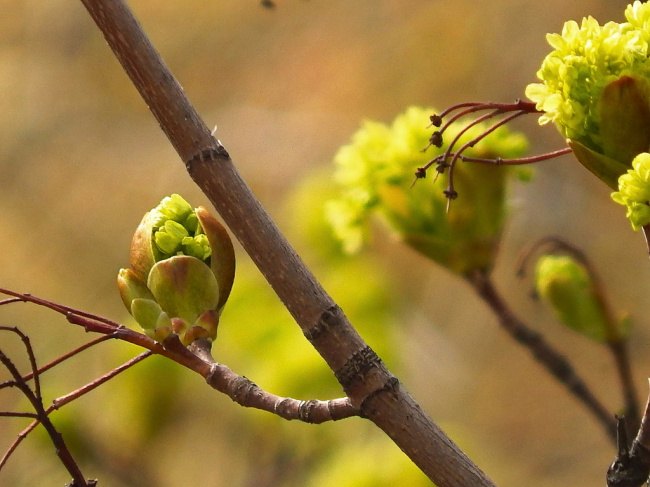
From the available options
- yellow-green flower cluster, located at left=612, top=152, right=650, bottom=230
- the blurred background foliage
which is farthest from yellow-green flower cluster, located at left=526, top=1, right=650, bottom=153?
the blurred background foliage

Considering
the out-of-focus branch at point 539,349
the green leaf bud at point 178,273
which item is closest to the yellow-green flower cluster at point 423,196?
the out-of-focus branch at point 539,349

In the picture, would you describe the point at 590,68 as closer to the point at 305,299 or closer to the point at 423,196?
the point at 305,299

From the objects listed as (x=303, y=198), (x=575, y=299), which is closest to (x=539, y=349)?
(x=575, y=299)

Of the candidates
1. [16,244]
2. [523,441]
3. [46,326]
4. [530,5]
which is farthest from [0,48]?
[523,441]

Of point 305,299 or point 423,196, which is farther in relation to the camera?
point 423,196

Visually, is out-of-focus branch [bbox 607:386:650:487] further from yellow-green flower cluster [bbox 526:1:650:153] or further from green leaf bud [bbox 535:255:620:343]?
green leaf bud [bbox 535:255:620:343]
